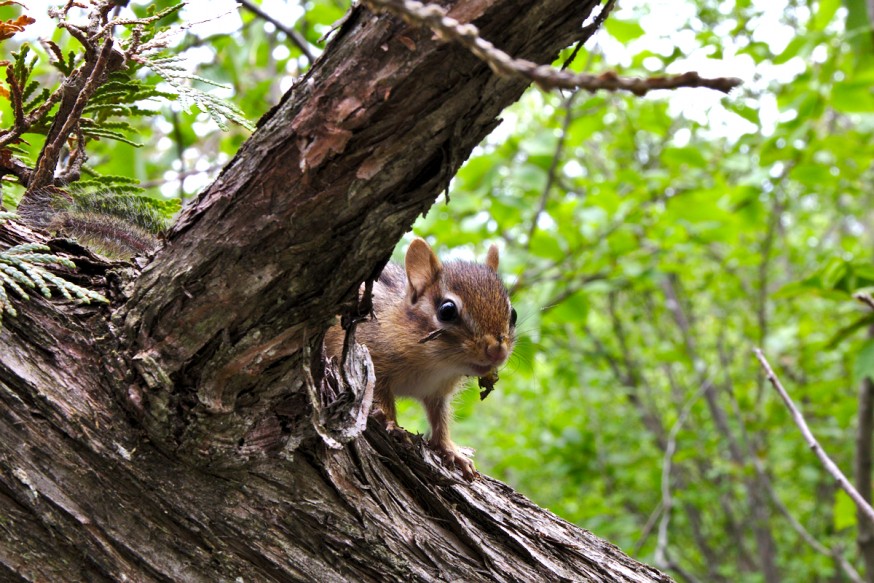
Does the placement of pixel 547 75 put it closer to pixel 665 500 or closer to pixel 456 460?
pixel 456 460

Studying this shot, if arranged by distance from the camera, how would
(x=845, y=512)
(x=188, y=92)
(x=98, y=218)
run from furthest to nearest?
(x=845, y=512)
(x=98, y=218)
(x=188, y=92)

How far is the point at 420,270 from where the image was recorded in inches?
113

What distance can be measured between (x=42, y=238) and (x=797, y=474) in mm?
8702

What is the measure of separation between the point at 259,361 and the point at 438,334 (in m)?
1.20

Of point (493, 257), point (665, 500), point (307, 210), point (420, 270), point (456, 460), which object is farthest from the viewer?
point (665, 500)

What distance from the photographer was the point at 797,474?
851 cm

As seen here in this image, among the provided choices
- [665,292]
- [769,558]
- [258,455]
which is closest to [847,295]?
[258,455]

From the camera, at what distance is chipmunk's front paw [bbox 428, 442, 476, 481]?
7.29 feet

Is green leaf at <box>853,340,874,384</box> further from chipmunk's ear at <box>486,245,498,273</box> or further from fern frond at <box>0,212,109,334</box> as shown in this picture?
fern frond at <box>0,212,109,334</box>

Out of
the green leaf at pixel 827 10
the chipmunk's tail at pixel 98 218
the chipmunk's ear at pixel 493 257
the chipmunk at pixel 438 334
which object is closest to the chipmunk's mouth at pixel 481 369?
the chipmunk at pixel 438 334

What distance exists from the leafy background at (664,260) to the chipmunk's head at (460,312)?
1.56 feet

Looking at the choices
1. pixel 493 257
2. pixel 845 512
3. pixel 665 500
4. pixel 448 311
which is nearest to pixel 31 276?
pixel 448 311

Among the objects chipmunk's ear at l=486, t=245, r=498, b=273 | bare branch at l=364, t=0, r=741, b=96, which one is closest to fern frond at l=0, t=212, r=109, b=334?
bare branch at l=364, t=0, r=741, b=96

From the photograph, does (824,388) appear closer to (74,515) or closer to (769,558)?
(769,558)
